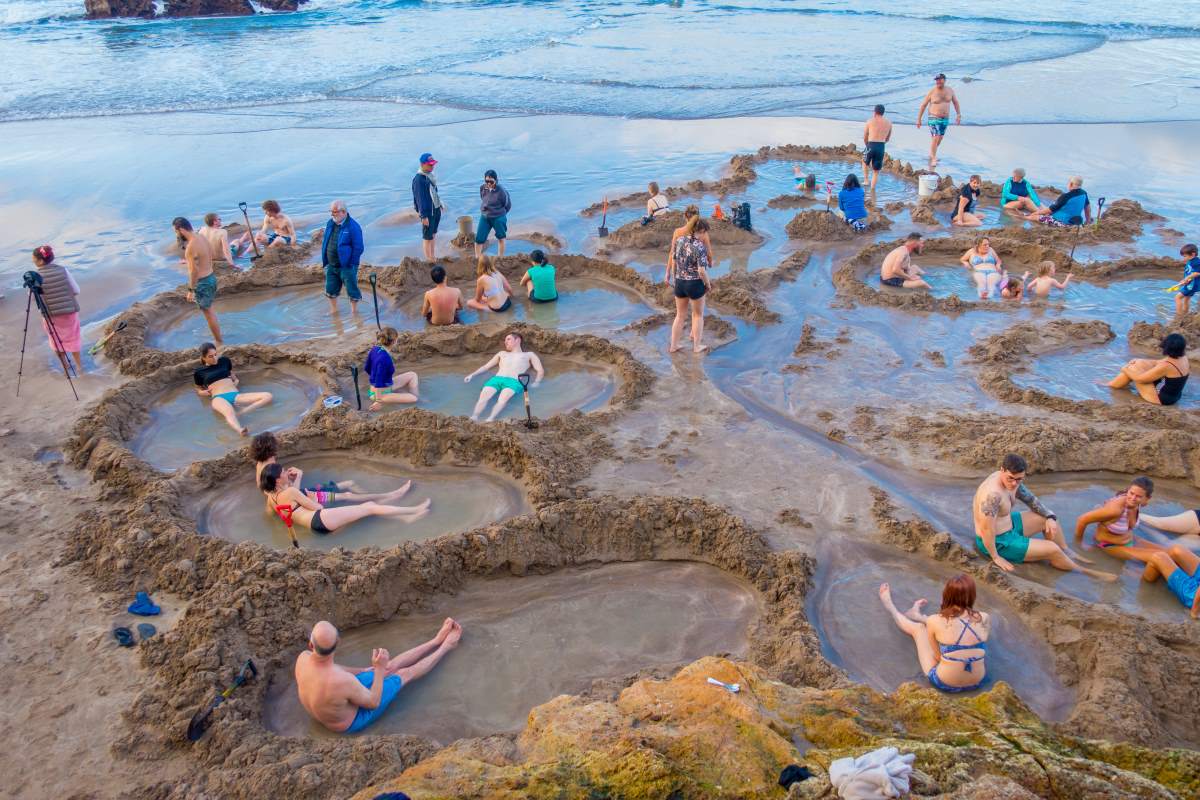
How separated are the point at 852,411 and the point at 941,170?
11.2 m

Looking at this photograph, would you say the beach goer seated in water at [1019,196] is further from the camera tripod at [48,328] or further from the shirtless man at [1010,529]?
the camera tripod at [48,328]

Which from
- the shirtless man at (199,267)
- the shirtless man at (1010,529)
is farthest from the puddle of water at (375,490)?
the shirtless man at (1010,529)

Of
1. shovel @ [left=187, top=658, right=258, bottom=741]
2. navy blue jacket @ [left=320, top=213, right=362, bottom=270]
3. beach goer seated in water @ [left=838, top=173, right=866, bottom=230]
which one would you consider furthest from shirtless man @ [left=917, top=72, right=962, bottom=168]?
shovel @ [left=187, top=658, right=258, bottom=741]

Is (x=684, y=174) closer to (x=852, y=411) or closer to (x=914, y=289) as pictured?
(x=914, y=289)

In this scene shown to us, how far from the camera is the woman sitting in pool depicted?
25.0 feet

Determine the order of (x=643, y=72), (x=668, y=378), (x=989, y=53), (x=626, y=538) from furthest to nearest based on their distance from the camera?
(x=989, y=53) < (x=643, y=72) < (x=668, y=378) < (x=626, y=538)

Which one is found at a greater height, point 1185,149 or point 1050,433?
point 1185,149

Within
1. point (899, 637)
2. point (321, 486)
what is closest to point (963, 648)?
point (899, 637)

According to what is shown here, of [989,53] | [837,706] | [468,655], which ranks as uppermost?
[989,53]

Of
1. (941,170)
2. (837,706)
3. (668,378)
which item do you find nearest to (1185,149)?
(941,170)

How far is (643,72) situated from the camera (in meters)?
28.6

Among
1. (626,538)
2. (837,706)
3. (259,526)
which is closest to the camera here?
(837,706)

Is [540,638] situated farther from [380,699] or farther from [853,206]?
[853,206]

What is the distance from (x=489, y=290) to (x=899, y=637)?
795 centimetres
